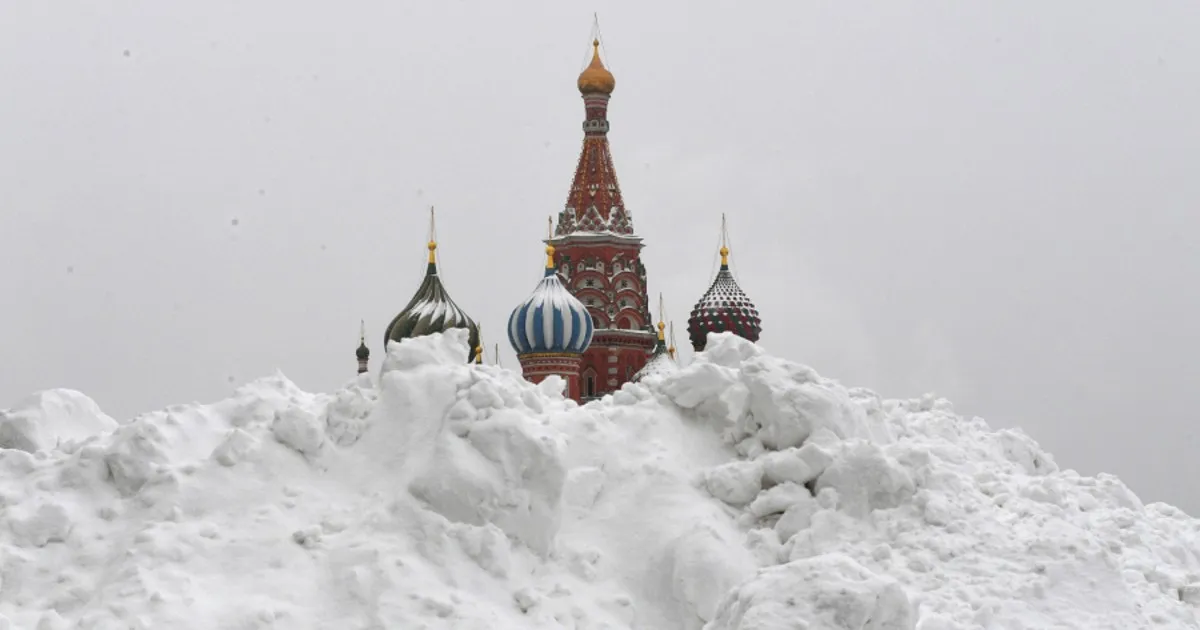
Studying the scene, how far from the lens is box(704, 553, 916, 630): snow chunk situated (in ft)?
23.8

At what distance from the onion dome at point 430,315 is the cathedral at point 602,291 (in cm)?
2

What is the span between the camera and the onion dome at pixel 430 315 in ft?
100

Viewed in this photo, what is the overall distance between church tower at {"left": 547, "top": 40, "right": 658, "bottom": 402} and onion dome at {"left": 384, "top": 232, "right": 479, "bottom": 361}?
3.60m

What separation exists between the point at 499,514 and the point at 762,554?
1626mm

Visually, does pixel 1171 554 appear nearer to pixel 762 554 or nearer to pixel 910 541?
pixel 910 541

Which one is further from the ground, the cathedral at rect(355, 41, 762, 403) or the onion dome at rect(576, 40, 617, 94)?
the onion dome at rect(576, 40, 617, 94)

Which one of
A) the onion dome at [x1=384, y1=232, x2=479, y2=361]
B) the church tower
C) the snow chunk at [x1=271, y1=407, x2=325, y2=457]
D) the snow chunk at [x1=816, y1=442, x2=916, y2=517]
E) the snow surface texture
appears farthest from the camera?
the church tower

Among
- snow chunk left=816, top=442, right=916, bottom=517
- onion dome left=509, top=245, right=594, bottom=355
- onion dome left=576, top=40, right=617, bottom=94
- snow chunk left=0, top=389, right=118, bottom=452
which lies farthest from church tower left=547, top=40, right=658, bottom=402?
snow chunk left=816, top=442, right=916, bottom=517

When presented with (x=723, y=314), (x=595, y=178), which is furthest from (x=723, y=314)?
(x=595, y=178)

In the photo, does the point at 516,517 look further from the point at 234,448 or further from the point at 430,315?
the point at 430,315

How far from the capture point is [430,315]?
30688 mm

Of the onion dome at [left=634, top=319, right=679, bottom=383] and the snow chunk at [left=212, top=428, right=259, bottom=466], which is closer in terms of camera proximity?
the snow chunk at [left=212, top=428, right=259, bottom=466]

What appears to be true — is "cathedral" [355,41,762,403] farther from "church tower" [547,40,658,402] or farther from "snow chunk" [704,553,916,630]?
"snow chunk" [704,553,916,630]

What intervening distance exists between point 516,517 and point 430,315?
21628 millimetres
